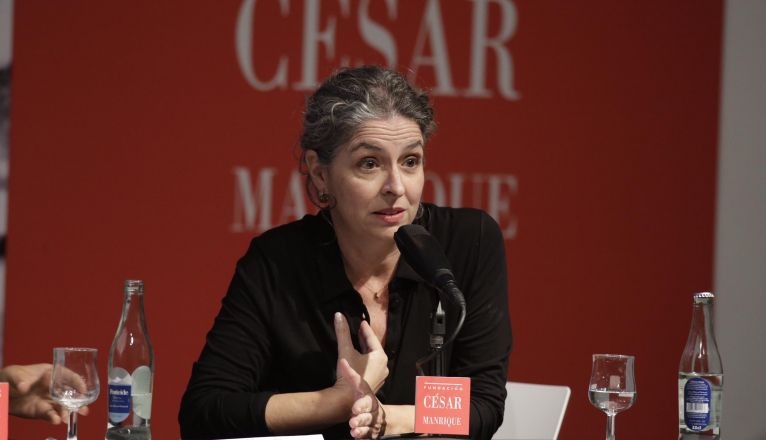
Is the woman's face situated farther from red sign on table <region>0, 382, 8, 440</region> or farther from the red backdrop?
the red backdrop

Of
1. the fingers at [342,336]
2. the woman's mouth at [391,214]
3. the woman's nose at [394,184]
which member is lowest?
the fingers at [342,336]

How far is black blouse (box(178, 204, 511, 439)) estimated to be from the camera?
2238mm

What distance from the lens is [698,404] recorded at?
6.32 ft

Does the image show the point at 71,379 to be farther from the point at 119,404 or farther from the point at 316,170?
the point at 316,170

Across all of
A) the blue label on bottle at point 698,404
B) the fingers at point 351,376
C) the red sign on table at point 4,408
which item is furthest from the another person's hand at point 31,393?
the blue label on bottle at point 698,404

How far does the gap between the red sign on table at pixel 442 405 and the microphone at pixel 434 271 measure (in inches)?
1.9

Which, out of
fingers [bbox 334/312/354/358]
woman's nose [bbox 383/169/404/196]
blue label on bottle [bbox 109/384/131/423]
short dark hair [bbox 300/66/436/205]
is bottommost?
blue label on bottle [bbox 109/384/131/423]

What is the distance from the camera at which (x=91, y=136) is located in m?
3.89

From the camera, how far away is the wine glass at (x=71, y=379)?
1767 millimetres

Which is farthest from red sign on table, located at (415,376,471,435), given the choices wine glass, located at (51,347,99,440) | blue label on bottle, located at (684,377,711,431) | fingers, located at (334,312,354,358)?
wine glass, located at (51,347,99,440)

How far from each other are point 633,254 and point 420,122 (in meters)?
2.01

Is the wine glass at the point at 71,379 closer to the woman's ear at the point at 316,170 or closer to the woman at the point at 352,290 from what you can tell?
the woman at the point at 352,290

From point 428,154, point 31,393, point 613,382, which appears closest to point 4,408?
point 31,393

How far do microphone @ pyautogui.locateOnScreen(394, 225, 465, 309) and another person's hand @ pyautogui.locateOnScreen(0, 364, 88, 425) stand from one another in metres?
0.74
